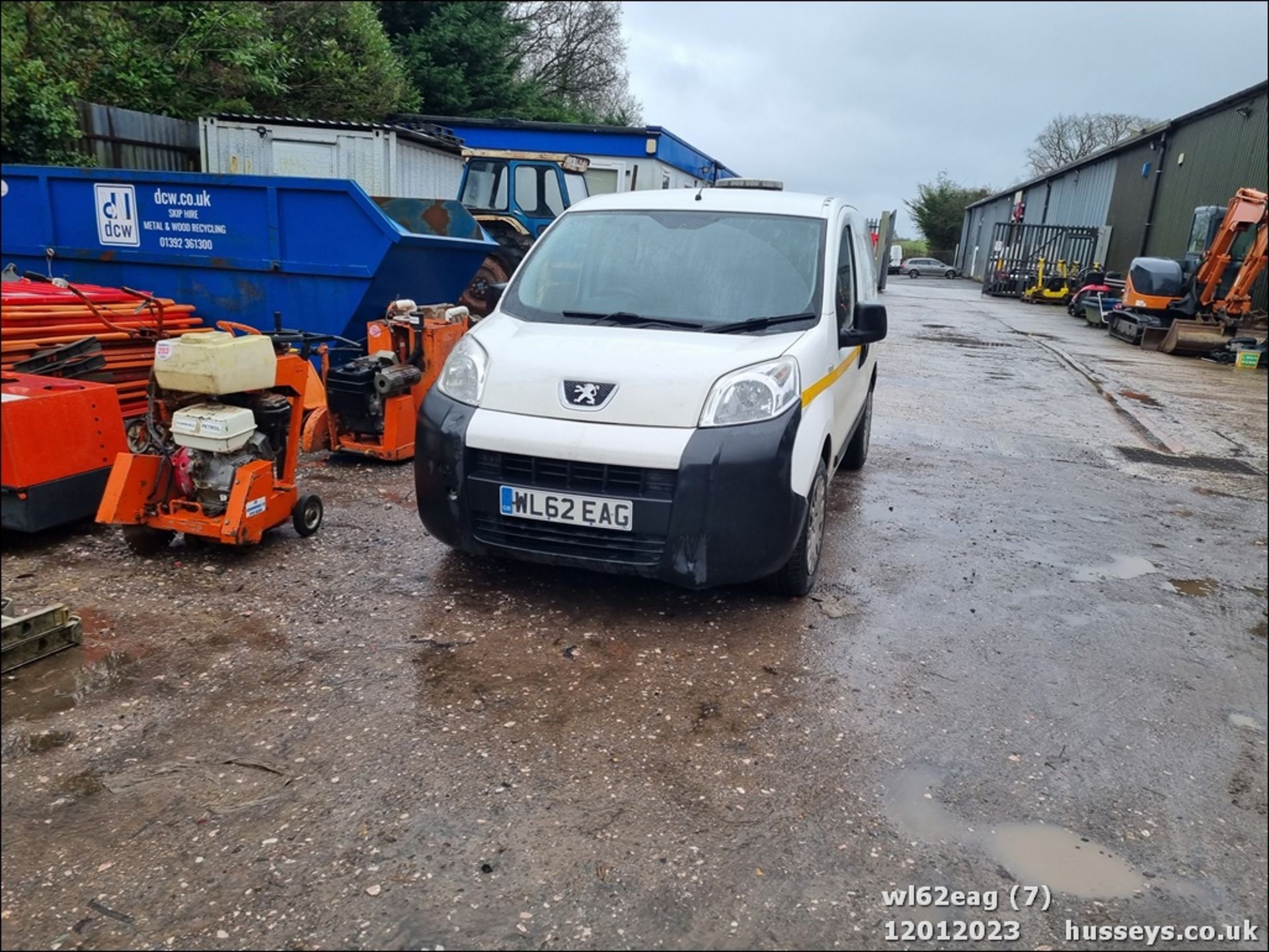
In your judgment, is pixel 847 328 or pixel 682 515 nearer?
pixel 682 515

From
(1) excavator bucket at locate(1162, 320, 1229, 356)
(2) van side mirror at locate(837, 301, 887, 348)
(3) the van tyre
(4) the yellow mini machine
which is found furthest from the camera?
(4) the yellow mini machine

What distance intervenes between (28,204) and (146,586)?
492cm

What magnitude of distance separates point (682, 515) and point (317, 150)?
391 inches

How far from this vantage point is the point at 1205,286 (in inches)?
668

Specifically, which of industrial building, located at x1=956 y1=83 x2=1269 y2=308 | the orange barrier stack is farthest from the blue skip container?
industrial building, located at x1=956 y1=83 x2=1269 y2=308

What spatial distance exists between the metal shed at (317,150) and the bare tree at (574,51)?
93.3 feet

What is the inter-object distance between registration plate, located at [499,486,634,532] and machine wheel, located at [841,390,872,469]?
323 cm

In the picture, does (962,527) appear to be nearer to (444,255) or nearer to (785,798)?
(785,798)

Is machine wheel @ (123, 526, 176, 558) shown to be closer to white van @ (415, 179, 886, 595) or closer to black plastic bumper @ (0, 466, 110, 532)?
black plastic bumper @ (0, 466, 110, 532)

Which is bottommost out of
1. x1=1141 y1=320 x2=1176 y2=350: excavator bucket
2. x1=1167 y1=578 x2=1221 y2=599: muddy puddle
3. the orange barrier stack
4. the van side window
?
x1=1167 y1=578 x2=1221 y2=599: muddy puddle

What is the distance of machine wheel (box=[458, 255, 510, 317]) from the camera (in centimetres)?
945

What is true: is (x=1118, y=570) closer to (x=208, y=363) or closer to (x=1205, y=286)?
(x=208, y=363)

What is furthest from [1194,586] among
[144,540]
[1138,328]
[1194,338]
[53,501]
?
[1138,328]

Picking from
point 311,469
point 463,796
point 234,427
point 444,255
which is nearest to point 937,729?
point 463,796
